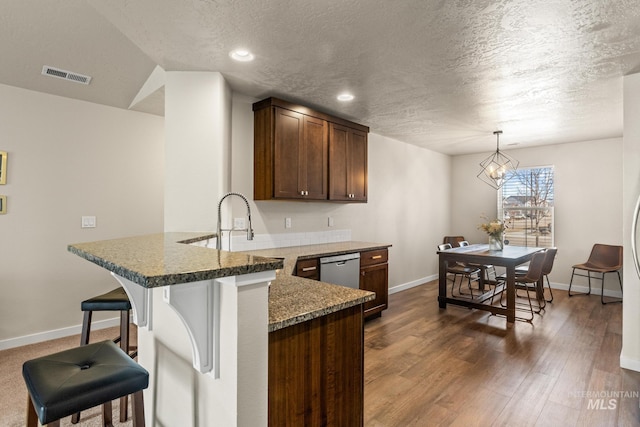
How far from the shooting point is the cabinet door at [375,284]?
3951 millimetres

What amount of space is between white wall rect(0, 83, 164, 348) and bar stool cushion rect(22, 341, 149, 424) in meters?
2.48

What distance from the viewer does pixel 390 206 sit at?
17.8 feet

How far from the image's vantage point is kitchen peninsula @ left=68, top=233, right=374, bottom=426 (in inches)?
39.1

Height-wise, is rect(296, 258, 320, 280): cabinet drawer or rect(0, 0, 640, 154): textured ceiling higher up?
rect(0, 0, 640, 154): textured ceiling

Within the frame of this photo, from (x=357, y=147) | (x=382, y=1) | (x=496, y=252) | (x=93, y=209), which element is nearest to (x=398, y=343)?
(x=496, y=252)

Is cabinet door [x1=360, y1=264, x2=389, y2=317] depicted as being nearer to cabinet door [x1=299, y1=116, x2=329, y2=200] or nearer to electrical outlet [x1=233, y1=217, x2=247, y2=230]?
cabinet door [x1=299, y1=116, x2=329, y2=200]

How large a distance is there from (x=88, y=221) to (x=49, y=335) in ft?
3.88

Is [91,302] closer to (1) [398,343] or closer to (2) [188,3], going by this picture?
(2) [188,3]

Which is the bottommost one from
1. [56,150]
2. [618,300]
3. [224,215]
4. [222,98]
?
[618,300]

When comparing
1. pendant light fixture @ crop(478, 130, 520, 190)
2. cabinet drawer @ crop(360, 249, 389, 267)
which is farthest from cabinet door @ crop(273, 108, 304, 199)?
pendant light fixture @ crop(478, 130, 520, 190)

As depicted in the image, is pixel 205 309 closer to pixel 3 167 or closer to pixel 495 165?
pixel 3 167

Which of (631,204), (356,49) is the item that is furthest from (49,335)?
(631,204)

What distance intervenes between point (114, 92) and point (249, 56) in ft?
5.76

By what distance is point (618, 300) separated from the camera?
16.2 ft
